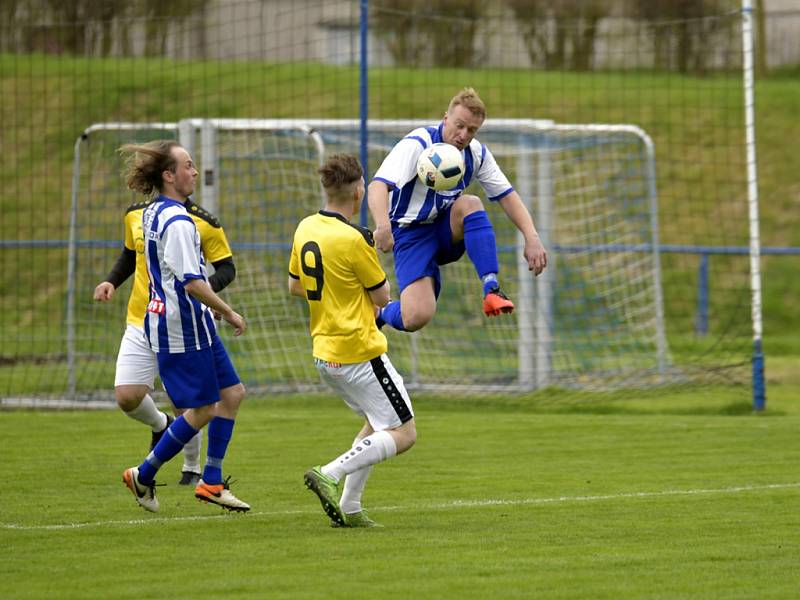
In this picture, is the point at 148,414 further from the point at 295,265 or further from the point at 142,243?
the point at 295,265

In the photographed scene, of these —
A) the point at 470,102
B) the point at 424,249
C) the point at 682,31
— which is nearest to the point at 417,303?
the point at 424,249

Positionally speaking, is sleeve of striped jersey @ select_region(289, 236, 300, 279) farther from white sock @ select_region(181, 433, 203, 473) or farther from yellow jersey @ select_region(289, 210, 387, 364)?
white sock @ select_region(181, 433, 203, 473)

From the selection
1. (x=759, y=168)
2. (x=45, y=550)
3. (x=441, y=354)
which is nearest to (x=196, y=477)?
(x=45, y=550)

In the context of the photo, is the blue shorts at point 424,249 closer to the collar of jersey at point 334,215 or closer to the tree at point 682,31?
the collar of jersey at point 334,215

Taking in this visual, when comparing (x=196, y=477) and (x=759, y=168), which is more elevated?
(x=759, y=168)

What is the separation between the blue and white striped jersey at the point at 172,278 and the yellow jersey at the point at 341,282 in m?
0.62

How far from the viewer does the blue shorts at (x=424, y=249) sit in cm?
925

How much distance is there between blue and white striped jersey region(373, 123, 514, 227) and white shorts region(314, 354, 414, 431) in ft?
5.19

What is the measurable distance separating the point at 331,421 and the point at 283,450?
1822mm

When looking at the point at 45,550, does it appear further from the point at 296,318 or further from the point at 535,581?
the point at 296,318

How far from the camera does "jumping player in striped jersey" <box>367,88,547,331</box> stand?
8898 millimetres

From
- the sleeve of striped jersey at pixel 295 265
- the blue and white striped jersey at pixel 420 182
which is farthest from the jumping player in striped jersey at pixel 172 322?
the blue and white striped jersey at pixel 420 182

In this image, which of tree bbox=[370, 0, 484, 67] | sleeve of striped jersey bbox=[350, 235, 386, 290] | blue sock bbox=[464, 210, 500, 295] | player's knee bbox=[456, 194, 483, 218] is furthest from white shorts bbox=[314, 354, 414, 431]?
tree bbox=[370, 0, 484, 67]

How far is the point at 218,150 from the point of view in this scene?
15.2 meters
